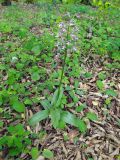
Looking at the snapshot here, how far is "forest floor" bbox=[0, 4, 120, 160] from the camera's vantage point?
12.5 ft

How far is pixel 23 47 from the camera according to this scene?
5723 millimetres

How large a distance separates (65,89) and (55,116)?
2.88ft

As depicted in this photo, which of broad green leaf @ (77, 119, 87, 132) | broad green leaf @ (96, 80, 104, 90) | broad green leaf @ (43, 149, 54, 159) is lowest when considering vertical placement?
broad green leaf @ (43, 149, 54, 159)

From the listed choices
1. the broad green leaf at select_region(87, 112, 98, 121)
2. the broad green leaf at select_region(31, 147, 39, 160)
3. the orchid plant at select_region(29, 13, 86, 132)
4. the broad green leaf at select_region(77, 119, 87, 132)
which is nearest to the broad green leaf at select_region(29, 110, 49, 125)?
the orchid plant at select_region(29, 13, 86, 132)

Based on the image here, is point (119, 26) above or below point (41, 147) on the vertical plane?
above

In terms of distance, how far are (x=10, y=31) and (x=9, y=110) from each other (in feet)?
9.49

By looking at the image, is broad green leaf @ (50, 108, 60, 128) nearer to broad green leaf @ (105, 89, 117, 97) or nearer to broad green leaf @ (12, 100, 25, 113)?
broad green leaf @ (12, 100, 25, 113)

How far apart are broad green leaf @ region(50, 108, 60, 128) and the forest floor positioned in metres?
0.26

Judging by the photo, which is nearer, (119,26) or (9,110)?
(9,110)

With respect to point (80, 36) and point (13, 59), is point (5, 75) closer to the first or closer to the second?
point (13, 59)

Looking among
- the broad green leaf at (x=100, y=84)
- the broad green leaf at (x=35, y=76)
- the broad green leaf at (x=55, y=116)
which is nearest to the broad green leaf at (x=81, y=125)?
the broad green leaf at (x=55, y=116)

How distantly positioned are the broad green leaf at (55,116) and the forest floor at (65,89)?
0.85 ft

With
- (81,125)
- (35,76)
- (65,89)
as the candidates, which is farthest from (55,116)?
(35,76)

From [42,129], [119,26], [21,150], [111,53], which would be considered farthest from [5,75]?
[119,26]
